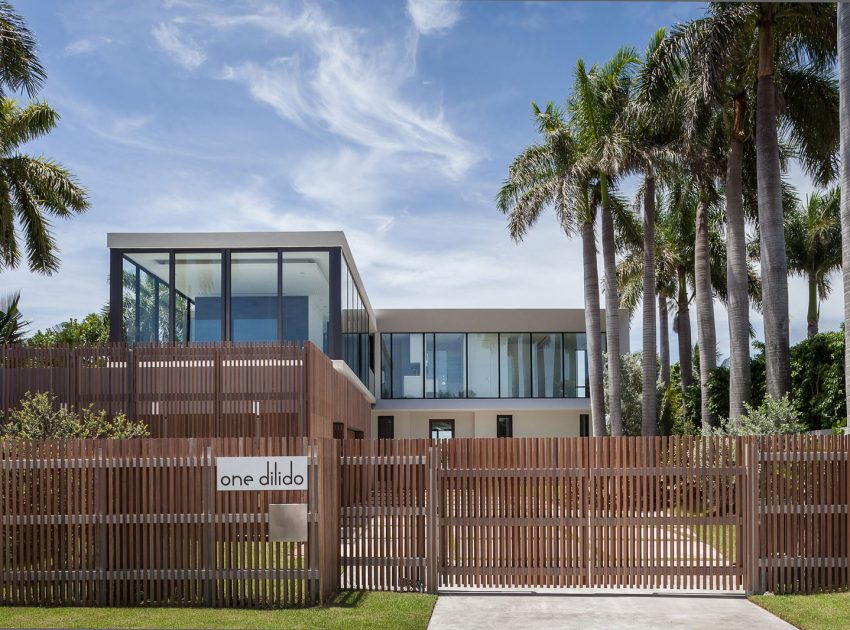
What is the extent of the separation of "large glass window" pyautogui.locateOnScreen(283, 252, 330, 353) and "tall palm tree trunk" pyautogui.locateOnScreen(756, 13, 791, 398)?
31.3 ft

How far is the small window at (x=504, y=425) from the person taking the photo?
40312mm

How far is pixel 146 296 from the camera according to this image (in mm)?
20312

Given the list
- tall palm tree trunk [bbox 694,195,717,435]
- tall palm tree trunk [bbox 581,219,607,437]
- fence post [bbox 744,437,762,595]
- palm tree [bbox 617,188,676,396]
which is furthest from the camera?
palm tree [bbox 617,188,676,396]

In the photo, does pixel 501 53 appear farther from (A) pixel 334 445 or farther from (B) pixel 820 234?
(B) pixel 820 234

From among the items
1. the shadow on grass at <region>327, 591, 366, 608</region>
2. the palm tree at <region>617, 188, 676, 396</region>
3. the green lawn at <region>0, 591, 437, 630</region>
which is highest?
the palm tree at <region>617, 188, 676, 396</region>

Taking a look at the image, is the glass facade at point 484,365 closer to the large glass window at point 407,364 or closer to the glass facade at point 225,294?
the large glass window at point 407,364

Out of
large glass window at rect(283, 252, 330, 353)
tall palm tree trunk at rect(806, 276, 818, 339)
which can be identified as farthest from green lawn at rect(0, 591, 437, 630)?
tall palm tree trunk at rect(806, 276, 818, 339)

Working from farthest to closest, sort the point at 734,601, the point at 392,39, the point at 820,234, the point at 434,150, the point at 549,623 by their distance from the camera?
1. the point at 820,234
2. the point at 434,150
3. the point at 392,39
4. the point at 734,601
5. the point at 549,623

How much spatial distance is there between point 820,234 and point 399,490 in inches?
1402

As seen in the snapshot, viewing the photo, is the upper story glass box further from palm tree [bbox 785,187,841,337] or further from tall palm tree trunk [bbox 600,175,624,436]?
palm tree [bbox 785,187,841,337]

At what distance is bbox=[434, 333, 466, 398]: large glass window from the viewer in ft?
129

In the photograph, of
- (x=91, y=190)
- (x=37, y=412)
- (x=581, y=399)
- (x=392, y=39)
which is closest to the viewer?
(x=37, y=412)

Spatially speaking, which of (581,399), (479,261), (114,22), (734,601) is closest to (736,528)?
(734,601)

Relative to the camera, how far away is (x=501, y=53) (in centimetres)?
1213
